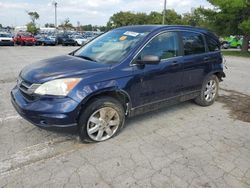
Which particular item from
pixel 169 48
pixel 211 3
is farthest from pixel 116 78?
pixel 211 3

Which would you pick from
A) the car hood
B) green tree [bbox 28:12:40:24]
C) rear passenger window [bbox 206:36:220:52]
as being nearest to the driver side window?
the car hood

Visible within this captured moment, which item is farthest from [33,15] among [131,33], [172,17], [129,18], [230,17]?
[131,33]

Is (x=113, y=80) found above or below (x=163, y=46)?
below

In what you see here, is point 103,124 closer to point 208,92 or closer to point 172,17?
point 208,92

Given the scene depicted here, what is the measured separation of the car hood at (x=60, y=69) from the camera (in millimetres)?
3484

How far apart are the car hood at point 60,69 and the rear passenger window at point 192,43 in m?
1.89

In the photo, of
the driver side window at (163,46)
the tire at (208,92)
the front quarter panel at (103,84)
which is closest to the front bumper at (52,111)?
the front quarter panel at (103,84)

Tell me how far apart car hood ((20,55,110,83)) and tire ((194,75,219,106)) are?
8.64 feet

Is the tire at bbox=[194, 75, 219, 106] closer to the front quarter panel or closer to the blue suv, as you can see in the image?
the blue suv

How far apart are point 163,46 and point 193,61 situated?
87 cm

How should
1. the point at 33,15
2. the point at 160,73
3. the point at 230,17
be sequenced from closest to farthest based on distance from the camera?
the point at 160,73
the point at 230,17
the point at 33,15

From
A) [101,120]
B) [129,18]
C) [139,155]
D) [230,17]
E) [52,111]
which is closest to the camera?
[52,111]

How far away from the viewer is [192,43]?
16.6 feet

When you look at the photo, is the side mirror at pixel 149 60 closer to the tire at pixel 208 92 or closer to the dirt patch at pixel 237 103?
the tire at pixel 208 92
